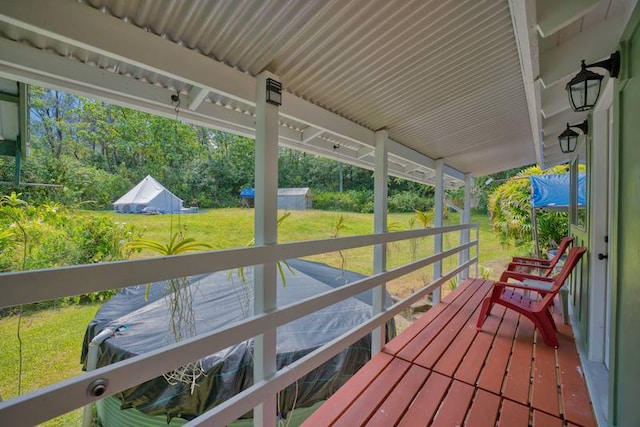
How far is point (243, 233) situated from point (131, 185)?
106 cm

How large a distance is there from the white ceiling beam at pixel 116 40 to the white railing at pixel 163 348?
89cm

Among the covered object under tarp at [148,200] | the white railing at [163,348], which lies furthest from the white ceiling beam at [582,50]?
the covered object under tarp at [148,200]

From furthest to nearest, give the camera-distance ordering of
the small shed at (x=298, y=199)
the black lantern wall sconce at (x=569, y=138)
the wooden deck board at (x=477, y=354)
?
the small shed at (x=298, y=199), the black lantern wall sconce at (x=569, y=138), the wooden deck board at (x=477, y=354)

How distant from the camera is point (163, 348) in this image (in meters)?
1.22

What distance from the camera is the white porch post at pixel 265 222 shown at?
167 cm

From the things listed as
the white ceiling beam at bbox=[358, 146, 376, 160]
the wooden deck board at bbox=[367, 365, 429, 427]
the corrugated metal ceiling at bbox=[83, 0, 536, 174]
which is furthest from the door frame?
the white ceiling beam at bbox=[358, 146, 376, 160]

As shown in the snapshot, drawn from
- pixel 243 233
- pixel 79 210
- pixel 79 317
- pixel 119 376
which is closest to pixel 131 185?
pixel 79 210

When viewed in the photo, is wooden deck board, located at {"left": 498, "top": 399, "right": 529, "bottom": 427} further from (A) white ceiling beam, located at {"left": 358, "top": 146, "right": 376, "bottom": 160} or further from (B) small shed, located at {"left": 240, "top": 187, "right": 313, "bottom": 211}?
(A) white ceiling beam, located at {"left": 358, "top": 146, "right": 376, "bottom": 160}

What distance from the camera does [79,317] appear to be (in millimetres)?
2906

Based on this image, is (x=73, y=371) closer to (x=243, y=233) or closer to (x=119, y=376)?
(x=243, y=233)

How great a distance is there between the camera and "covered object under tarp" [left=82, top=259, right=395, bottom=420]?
8.13 feet

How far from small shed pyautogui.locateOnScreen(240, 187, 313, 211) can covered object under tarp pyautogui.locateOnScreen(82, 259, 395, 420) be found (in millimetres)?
868

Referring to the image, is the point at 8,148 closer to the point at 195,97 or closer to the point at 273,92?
the point at 195,97

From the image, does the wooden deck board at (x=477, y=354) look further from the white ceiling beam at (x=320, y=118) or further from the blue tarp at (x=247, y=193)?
the blue tarp at (x=247, y=193)
